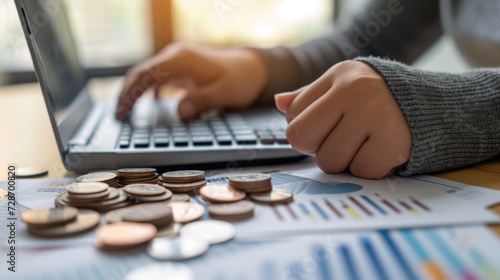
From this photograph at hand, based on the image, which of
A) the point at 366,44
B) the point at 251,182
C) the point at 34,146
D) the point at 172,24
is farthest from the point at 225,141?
the point at 172,24

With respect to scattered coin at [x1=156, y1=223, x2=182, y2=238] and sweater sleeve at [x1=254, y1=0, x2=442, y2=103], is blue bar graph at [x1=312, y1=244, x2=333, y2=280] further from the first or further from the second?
sweater sleeve at [x1=254, y1=0, x2=442, y2=103]

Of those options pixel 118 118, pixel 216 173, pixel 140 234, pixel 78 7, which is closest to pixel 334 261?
pixel 140 234

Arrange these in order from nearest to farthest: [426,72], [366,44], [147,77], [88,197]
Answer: [88,197] → [426,72] → [147,77] → [366,44]

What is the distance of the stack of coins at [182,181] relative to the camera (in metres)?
0.41

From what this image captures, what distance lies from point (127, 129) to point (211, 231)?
0.33 metres

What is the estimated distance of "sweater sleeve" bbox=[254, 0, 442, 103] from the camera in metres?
0.86

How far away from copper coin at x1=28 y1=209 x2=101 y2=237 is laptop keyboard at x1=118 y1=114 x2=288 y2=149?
182 mm

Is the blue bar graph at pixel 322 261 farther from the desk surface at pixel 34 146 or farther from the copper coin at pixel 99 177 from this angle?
the copper coin at pixel 99 177

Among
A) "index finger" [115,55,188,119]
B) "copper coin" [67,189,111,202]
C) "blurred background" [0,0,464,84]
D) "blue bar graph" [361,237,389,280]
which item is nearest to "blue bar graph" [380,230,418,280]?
"blue bar graph" [361,237,389,280]

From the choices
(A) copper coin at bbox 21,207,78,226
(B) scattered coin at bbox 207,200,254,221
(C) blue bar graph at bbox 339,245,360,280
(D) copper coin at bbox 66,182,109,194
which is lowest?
(B) scattered coin at bbox 207,200,254,221

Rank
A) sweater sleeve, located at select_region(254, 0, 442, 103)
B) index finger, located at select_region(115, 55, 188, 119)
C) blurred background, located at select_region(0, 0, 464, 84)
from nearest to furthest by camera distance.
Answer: index finger, located at select_region(115, 55, 188, 119), sweater sleeve, located at select_region(254, 0, 442, 103), blurred background, located at select_region(0, 0, 464, 84)

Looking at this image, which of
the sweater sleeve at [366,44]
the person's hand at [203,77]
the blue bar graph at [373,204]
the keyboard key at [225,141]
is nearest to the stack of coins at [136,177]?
the keyboard key at [225,141]

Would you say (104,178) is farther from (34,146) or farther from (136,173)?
(34,146)

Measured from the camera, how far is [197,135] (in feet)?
1.81
